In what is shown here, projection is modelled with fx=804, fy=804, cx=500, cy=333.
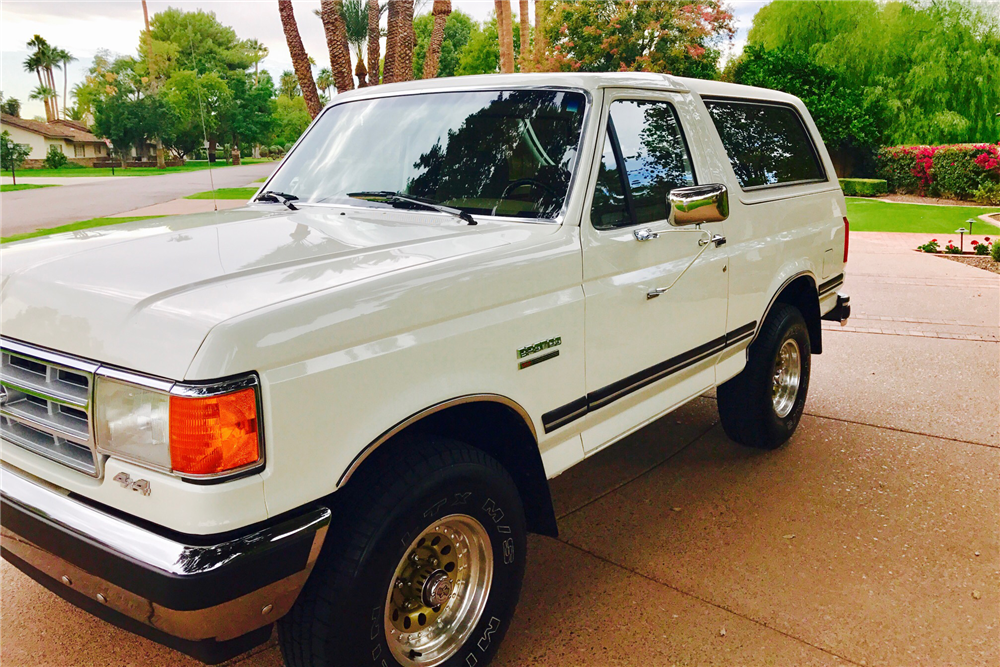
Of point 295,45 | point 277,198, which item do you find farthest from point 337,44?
point 277,198

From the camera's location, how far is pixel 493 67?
1946 inches

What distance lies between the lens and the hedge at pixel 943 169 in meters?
25.3

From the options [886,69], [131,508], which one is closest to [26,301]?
[131,508]

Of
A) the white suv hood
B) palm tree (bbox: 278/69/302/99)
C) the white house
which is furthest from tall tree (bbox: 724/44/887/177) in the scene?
palm tree (bbox: 278/69/302/99)

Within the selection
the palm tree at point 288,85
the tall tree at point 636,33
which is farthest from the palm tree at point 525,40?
the palm tree at point 288,85

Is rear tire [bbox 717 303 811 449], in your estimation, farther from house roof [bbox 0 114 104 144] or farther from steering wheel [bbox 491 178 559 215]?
house roof [bbox 0 114 104 144]

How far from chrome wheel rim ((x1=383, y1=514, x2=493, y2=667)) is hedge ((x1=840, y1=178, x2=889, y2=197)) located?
92.0 ft

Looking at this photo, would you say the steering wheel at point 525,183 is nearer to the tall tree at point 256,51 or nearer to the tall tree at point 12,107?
the tall tree at point 12,107

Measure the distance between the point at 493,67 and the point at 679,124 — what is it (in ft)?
157

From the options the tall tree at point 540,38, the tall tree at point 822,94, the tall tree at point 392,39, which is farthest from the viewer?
the tall tree at point 822,94

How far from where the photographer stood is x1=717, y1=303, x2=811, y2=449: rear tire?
470 centimetres

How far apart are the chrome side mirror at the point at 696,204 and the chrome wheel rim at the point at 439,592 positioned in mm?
1525

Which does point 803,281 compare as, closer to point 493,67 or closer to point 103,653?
point 103,653

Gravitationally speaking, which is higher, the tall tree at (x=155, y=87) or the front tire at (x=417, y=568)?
the tall tree at (x=155, y=87)
